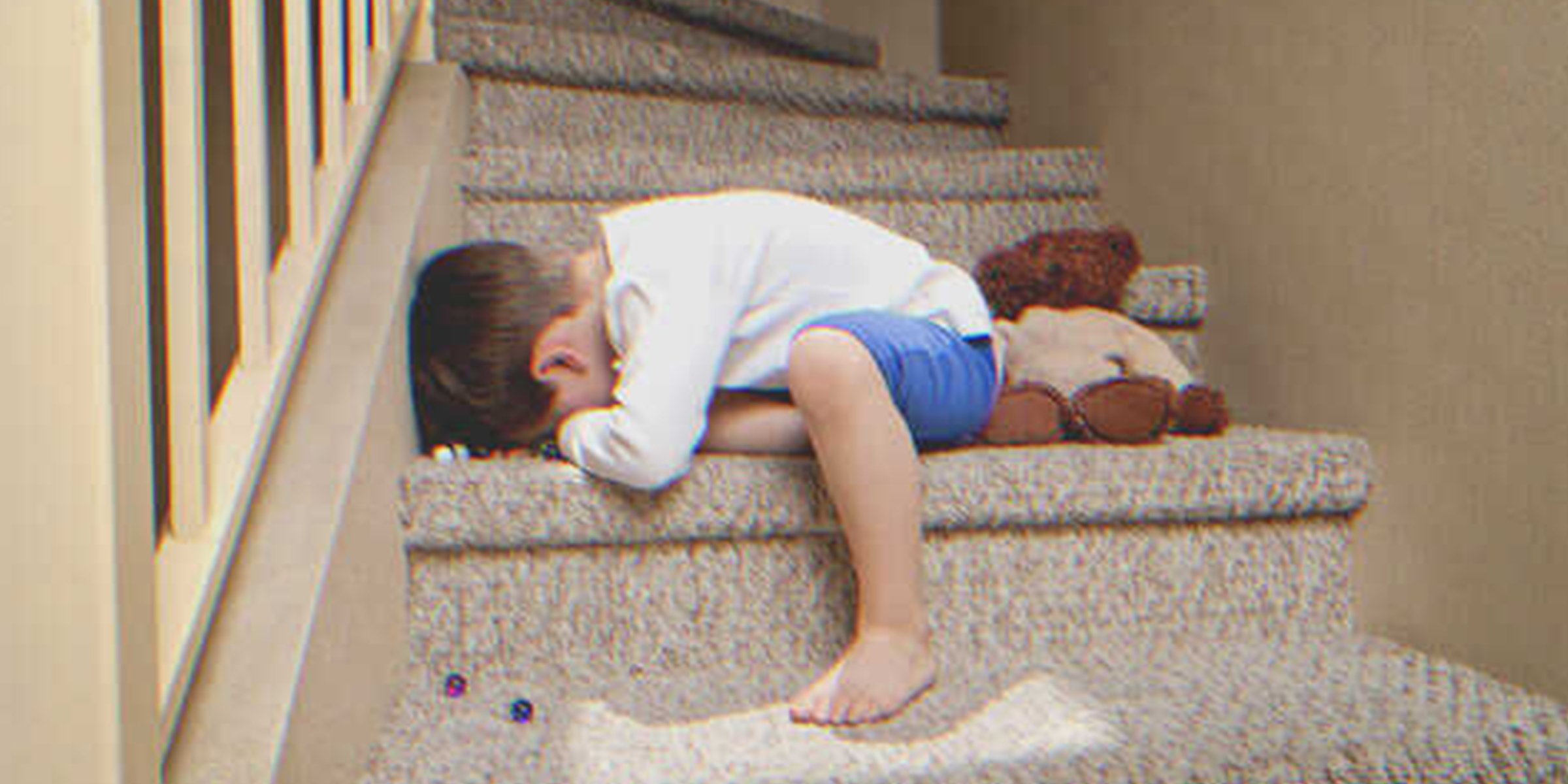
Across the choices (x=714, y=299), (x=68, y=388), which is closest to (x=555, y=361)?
(x=714, y=299)

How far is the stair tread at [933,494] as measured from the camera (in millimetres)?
752

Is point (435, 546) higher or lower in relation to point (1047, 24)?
lower

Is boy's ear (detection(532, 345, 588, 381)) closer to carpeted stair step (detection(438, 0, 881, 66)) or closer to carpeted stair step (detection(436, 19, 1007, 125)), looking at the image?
carpeted stair step (detection(436, 19, 1007, 125))

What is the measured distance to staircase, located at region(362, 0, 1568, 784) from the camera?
1.99 feet

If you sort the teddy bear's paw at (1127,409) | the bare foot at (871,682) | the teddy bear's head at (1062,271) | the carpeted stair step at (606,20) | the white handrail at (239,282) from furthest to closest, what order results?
1. the carpeted stair step at (606,20)
2. the teddy bear's head at (1062,271)
3. the teddy bear's paw at (1127,409)
4. the bare foot at (871,682)
5. the white handrail at (239,282)

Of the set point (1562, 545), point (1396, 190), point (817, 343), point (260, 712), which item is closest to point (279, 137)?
point (817, 343)

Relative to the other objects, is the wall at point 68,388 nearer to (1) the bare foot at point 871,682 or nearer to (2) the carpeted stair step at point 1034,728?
(2) the carpeted stair step at point 1034,728

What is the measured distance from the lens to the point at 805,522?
789mm

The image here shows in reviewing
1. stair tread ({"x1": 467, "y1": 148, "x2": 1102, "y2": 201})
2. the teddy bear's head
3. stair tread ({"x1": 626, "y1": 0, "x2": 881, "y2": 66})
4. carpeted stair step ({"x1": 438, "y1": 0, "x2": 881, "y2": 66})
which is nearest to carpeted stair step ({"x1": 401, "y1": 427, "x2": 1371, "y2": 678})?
the teddy bear's head

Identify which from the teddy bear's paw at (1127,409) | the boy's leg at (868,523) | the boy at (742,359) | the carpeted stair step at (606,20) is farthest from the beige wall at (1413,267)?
the carpeted stair step at (606,20)

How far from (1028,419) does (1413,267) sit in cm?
33

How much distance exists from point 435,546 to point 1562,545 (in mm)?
785

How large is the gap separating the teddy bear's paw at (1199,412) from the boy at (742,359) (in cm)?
17

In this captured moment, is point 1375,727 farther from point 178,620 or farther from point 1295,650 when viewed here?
point 178,620
